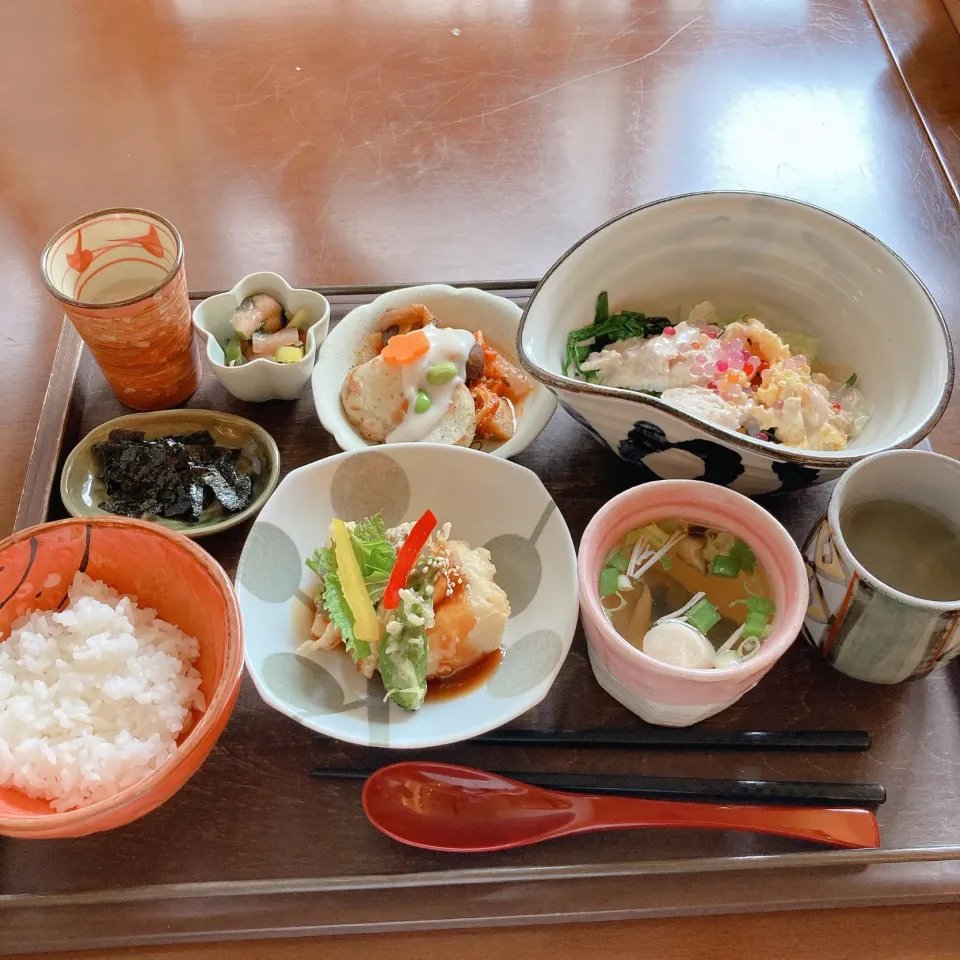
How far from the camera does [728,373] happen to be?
1.32 metres

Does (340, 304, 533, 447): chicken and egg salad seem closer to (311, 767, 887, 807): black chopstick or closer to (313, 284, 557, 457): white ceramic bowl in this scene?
(313, 284, 557, 457): white ceramic bowl

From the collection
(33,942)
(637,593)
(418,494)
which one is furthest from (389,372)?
(33,942)

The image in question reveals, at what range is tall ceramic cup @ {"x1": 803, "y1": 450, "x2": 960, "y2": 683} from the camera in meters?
1.00

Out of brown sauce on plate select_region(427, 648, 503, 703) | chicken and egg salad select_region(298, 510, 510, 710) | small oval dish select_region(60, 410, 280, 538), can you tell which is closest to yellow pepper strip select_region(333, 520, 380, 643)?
chicken and egg salad select_region(298, 510, 510, 710)

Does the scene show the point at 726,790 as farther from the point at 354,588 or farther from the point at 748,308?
the point at 748,308

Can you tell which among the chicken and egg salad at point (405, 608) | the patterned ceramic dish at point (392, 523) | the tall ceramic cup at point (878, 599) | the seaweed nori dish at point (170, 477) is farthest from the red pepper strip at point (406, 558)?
the tall ceramic cup at point (878, 599)

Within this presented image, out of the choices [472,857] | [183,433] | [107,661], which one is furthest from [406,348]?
[472,857]

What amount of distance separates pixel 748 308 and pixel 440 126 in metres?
1.02

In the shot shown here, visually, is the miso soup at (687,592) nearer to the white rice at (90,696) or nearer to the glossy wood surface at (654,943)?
the glossy wood surface at (654,943)

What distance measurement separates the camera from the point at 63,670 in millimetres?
1062

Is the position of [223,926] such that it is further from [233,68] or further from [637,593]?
[233,68]

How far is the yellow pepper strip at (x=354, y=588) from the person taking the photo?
110 cm

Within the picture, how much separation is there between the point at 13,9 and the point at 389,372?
6.48ft

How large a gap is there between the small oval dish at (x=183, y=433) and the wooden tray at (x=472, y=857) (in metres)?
0.31
